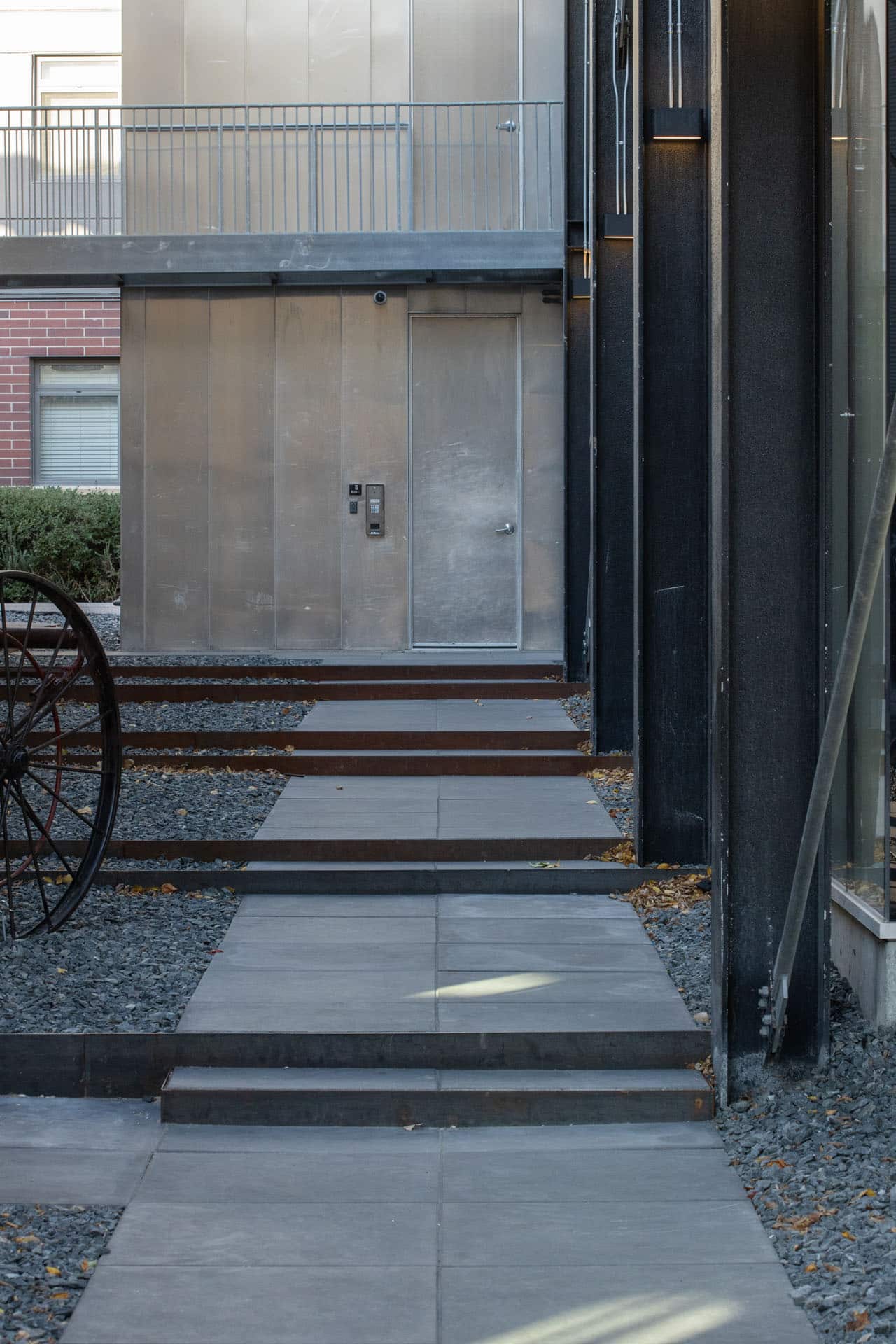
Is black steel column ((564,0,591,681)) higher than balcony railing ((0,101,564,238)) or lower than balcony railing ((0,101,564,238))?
lower

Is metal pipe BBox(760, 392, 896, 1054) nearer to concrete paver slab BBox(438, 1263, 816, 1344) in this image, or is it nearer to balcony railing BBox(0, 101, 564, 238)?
concrete paver slab BBox(438, 1263, 816, 1344)

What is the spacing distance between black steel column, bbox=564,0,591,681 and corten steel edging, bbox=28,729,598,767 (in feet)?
8.21

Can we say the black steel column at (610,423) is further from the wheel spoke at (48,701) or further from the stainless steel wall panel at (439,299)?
the stainless steel wall panel at (439,299)

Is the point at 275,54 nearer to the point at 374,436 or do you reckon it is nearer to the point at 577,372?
the point at 374,436

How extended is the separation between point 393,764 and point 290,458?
636 centimetres

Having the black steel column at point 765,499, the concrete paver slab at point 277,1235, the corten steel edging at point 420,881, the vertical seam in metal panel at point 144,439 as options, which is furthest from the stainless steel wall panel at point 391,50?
the concrete paver slab at point 277,1235

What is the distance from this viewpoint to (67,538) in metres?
17.3

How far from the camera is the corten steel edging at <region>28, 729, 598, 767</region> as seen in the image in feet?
30.2

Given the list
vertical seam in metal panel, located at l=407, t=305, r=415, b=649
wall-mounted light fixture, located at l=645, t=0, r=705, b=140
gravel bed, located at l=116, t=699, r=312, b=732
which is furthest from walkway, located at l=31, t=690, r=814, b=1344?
vertical seam in metal panel, located at l=407, t=305, r=415, b=649

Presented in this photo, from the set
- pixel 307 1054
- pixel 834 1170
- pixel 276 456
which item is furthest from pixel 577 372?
pixel 834 1170

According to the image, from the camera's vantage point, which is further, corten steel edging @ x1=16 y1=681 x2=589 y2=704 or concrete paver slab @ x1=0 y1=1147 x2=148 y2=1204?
corten steel edging @ x1=16 y1=681 x2=589 y2=704

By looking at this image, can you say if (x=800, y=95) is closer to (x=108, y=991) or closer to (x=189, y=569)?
(x=108, y=991)

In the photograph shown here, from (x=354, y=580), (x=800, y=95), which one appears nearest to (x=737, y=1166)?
(x=800, y=95)

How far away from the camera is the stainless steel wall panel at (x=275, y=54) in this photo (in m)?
14.2
